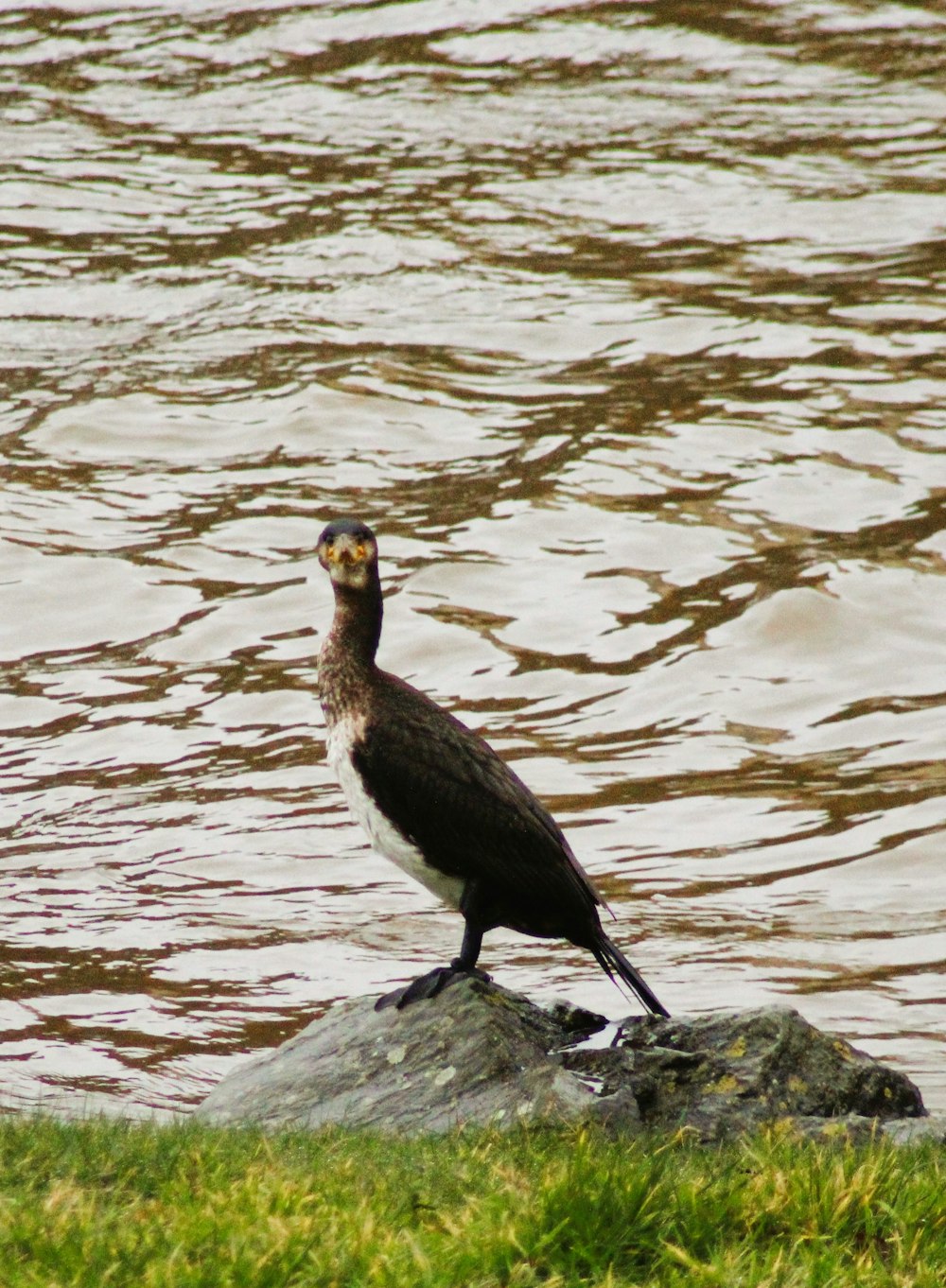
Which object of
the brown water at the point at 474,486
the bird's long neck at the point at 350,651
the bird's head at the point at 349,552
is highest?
the bird's head at the point at 349,552

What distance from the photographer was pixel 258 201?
21.4 m

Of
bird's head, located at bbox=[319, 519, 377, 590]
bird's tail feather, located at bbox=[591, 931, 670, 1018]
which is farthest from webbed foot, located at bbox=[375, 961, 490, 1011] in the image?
bird's head, located at bbox=[319, 519, 377, 590]

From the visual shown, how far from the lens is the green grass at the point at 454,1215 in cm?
449

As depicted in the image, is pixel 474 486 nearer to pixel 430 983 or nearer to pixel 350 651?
pixel 350 651

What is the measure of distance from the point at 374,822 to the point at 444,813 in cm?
31

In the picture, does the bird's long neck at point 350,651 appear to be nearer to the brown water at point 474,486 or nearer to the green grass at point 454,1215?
the green grass at point 454,1215

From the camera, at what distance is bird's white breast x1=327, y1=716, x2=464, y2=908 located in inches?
258

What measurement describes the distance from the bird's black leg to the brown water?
1.93 metres

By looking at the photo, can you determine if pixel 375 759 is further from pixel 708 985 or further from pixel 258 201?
pixel 258 201

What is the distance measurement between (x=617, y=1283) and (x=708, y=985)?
4.82 metres

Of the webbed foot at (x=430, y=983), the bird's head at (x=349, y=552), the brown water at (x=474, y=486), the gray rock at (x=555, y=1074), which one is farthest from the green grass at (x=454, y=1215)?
the brown water at (x=474, y=486)

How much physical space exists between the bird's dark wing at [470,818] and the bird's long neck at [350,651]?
0.46 ft

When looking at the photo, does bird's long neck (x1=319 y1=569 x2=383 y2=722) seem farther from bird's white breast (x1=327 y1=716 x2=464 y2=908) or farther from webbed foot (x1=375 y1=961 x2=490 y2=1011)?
webbed foot (x1=375 y1=961 x2=490 y2=1011)

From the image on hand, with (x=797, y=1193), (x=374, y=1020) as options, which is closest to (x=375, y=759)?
(x=374, y=1020)
